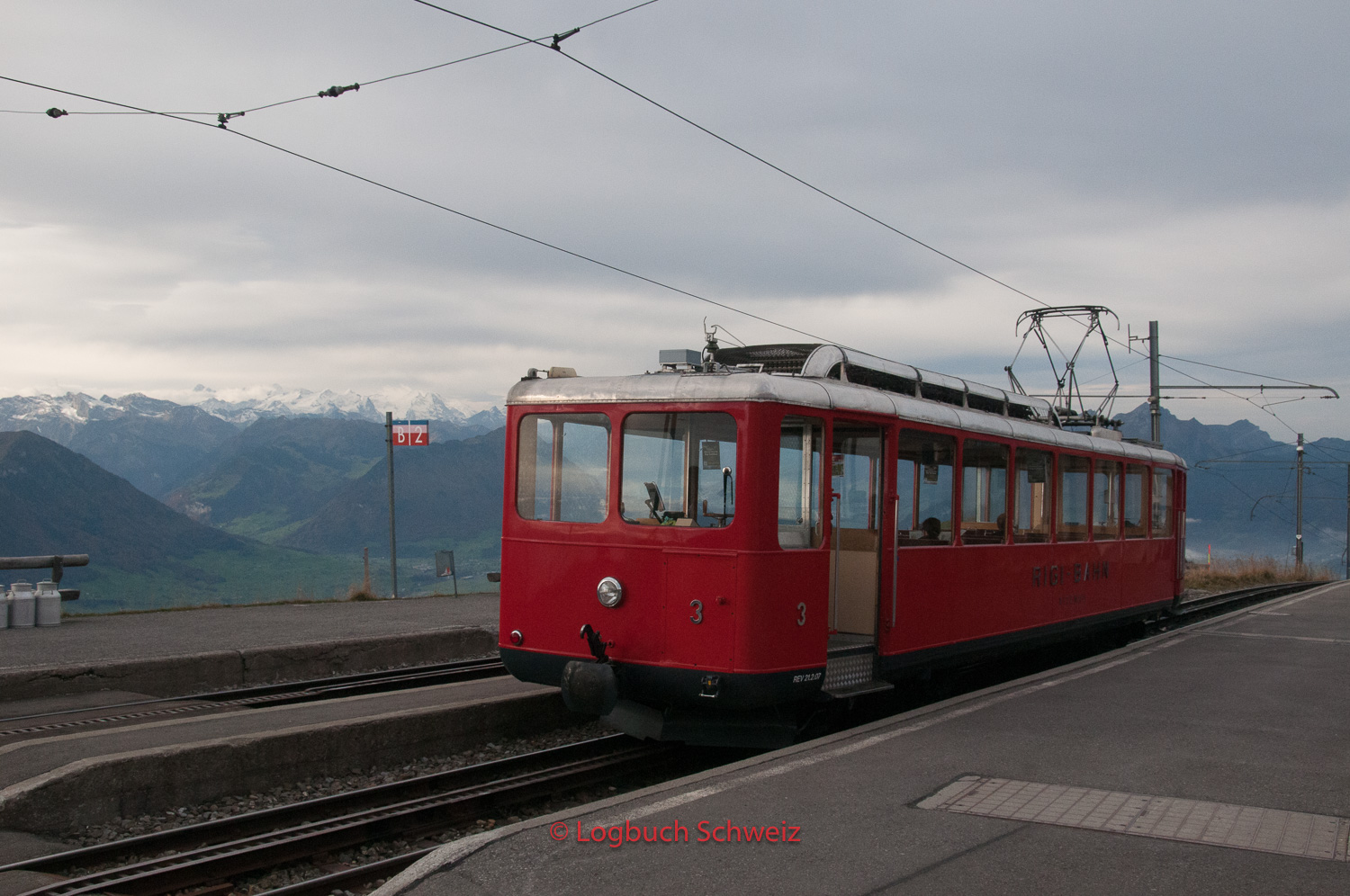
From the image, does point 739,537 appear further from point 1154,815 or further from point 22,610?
point 22,610

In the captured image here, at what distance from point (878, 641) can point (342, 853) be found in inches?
165

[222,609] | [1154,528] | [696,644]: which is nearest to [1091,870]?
[696,644]

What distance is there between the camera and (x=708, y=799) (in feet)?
18.7

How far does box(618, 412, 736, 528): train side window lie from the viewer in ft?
24.3

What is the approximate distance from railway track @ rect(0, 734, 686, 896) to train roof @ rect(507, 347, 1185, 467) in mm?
2691

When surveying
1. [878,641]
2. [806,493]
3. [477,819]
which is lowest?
[477,819]

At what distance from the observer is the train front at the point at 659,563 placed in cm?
719

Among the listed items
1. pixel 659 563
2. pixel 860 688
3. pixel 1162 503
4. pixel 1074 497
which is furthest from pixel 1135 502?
pixel 659 563

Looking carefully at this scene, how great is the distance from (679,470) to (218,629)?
344 inches

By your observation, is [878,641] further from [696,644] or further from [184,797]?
[184,797]

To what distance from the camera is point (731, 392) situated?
7.37 metres

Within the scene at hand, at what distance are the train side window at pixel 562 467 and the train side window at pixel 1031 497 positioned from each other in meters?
4.56

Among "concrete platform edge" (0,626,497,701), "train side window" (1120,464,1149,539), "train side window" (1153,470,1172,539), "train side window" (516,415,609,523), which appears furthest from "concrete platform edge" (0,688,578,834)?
"train side window" (1153,470,1172,539)

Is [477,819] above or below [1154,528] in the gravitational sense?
below
